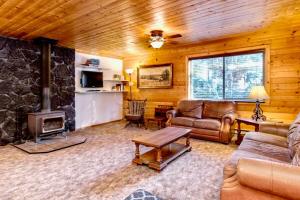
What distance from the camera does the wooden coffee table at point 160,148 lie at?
2723 millimetres

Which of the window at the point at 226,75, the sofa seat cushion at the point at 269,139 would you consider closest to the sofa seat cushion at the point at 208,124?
the window at the point at 226,75

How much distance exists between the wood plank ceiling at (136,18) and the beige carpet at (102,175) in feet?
7.94

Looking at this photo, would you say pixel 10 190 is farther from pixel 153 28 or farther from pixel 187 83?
pixel 187 83

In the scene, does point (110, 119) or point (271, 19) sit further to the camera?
point (110, 119)

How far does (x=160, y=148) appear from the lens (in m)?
2.66

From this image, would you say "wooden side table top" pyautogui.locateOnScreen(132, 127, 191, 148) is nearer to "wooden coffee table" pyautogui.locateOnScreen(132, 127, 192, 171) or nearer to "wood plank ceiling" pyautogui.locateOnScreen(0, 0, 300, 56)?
"wooden coffee table" pyautogui.locateOnScreen(132, 127, 192, 171)

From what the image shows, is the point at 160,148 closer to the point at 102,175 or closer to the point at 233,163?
the point at 102,175

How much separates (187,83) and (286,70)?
7.92 ft

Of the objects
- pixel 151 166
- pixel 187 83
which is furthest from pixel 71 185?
pixel 187 83

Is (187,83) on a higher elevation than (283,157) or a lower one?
higher

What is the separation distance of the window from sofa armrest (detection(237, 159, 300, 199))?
372cm

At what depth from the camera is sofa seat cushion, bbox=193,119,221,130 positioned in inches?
162

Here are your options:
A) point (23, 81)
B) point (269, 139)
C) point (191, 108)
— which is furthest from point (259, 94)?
point (23, 81)

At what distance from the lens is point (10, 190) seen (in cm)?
221
